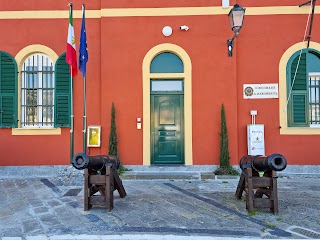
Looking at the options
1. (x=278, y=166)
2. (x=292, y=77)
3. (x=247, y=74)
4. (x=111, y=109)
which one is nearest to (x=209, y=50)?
(x=247, y=74)

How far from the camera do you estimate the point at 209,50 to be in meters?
A: 7.51

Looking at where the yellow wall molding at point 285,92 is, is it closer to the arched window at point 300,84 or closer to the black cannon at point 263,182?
the arched window at point 300,84

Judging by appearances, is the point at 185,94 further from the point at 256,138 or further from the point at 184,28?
the point at 256,138

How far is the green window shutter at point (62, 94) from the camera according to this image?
764 cm

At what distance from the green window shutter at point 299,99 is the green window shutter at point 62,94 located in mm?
6008

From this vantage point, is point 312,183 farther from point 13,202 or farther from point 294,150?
point 13,202

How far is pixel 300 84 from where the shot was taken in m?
7.53

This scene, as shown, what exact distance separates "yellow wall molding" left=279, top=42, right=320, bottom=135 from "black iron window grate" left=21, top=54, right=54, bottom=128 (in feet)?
20.5

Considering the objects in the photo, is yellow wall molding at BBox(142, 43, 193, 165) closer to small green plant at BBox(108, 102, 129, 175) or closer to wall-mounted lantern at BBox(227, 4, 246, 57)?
small green plant at BBox(108, 102, 129, 175)

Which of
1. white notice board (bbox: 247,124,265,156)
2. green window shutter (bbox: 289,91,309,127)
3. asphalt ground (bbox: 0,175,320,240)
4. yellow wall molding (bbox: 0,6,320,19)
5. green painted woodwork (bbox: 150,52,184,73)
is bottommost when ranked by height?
asphalt ground (bbox: 0,175,320,240)

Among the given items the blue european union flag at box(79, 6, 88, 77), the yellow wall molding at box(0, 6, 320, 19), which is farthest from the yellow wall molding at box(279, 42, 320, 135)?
the blue european union flag at box(79, 6, 88, 77)

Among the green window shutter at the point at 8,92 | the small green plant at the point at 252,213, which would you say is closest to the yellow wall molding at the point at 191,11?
the green window shutter at the point at 8,92

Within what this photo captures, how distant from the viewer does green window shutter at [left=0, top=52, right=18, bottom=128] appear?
7.62m

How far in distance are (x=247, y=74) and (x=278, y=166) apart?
386cm
